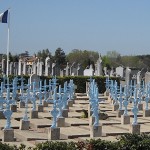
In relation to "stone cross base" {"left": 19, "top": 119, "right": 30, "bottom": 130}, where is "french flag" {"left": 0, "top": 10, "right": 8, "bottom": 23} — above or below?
above

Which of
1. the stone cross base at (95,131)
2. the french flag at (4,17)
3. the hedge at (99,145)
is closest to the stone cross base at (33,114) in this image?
the stone cross base at (95,131)

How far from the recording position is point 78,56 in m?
97.9

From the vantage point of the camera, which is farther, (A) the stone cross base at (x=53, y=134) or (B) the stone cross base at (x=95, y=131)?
(B) the stone cross base at (x=95, y=131)

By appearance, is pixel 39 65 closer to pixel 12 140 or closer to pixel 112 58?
pixel 12 140

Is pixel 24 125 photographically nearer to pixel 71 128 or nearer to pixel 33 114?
pixel 71 128

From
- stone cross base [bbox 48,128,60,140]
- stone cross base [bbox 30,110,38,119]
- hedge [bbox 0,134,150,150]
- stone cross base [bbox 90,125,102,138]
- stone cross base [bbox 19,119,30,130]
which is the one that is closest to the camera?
hedge [bbox 0,134,150,150]

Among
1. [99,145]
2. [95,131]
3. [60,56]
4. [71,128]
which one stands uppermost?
[60,56]

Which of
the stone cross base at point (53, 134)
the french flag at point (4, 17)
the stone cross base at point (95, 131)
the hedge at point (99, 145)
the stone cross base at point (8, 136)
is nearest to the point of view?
the hedge at point (99, 145)

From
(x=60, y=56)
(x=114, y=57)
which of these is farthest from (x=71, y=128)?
(x=114, y=57)

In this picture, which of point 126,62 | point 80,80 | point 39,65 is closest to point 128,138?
point 80,80

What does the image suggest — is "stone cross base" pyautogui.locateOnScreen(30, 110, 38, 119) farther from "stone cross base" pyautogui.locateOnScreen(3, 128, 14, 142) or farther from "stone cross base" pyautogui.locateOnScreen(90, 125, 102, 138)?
"stone cross base" pyautogui.locateOnScreen(3, 128, 14, 142)

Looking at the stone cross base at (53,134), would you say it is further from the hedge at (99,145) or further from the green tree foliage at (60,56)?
the green tree foliage at (60,56)

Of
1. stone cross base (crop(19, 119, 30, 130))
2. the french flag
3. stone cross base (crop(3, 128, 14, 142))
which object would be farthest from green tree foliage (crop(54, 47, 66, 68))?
stone cross base (crop(3, 128, 14, 142))

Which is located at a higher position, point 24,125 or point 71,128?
point 24,125
